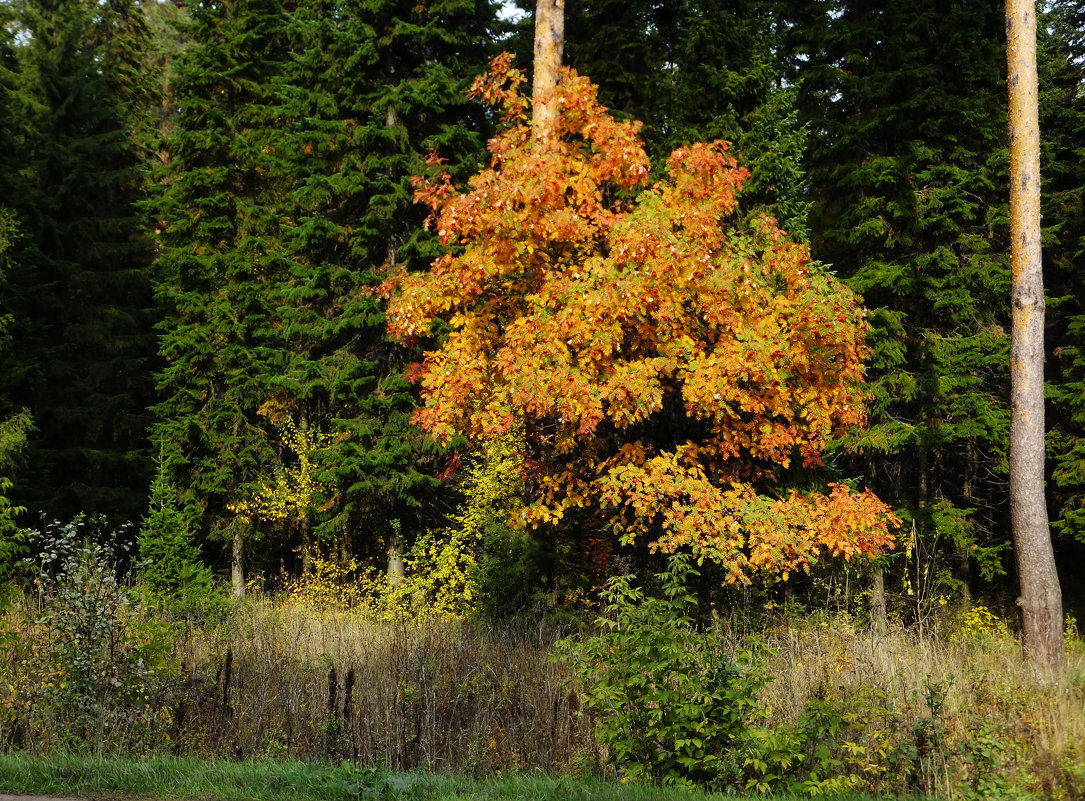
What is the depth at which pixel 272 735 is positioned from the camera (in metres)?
7.25

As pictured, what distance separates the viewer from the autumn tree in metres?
8.51

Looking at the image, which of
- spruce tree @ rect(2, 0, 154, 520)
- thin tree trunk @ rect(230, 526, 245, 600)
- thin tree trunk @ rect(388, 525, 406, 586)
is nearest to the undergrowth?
thin tree trunk @ rect(388, 525, 406, 586)

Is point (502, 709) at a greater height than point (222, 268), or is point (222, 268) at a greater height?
point (222, 268)

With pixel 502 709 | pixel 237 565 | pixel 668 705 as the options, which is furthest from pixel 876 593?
pixel 237 565

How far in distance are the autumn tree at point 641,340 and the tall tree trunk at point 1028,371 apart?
66.6 inches

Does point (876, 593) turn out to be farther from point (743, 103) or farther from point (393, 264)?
point (393, 264)

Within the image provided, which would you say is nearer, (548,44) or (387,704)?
(387,704)

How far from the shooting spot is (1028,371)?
9.62m

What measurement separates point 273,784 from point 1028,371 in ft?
29.3

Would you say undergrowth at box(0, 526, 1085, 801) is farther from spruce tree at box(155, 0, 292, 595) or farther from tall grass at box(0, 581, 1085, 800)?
spruce tree at box(155, 0, 292, 595)

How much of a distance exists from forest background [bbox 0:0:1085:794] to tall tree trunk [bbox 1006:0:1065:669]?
10.3ft

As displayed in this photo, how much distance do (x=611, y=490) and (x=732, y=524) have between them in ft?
4.79

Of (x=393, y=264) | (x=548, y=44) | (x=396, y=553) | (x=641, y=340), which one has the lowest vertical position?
(x=396, y=553)

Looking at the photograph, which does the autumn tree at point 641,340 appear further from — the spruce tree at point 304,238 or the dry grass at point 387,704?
the spruce tree at point 304,238
